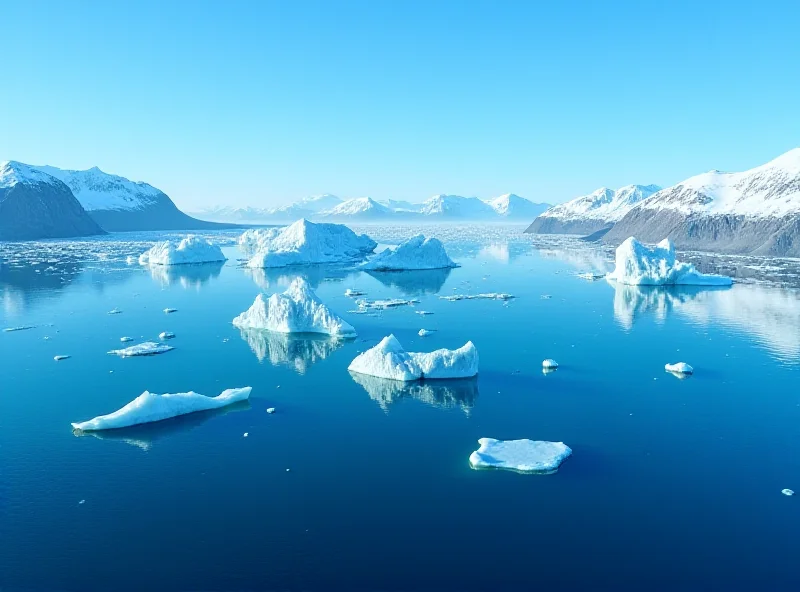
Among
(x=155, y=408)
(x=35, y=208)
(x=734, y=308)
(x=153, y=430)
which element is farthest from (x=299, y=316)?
(x=35, y=208)

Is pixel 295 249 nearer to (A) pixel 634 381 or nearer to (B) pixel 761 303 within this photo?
(B) pixel 761 303

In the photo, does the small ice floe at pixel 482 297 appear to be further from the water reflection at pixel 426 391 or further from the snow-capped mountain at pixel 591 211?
the snow-capped mountain at pixel 591 211

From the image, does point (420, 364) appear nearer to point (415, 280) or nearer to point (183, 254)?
point (415, 280)

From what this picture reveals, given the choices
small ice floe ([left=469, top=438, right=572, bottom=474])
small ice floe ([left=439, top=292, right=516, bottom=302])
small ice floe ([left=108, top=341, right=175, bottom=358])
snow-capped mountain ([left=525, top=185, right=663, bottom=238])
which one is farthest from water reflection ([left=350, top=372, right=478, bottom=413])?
snow-capped mountain ([left=525, top=185, right=663, bottom=238])

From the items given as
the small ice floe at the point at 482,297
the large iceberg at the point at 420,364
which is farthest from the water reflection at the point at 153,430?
the small ice floe at the point at 482,297

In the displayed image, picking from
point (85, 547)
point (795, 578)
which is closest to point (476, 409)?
point (795, 578)

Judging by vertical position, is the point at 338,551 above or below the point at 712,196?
below
